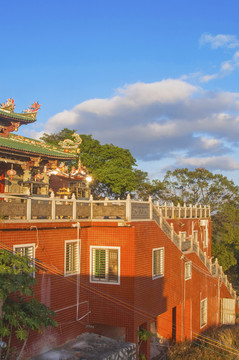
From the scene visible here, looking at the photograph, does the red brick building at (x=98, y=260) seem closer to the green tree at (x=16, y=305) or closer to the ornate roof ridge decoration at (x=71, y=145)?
the green tree at (x=16, y=305)

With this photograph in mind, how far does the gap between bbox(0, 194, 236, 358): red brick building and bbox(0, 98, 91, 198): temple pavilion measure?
4.93 metres

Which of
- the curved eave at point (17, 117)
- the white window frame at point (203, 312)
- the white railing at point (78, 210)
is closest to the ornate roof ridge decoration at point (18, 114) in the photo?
the curved eave at point (17, 117)

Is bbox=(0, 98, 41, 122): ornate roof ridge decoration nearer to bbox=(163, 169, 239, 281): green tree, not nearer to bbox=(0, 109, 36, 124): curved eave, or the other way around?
bbox=(0, 109, 36, 124): curved eave

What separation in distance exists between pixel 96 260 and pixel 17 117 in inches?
437

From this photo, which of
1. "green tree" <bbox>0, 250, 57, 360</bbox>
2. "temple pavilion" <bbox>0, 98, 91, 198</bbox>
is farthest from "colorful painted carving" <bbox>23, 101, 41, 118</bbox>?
"green tree" <bbox>0, 250, 57, 360</bbox>

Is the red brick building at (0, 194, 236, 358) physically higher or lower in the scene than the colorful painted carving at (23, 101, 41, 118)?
lower

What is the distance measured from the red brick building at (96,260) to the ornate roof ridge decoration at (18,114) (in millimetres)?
7479

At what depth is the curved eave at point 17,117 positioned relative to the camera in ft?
70.8

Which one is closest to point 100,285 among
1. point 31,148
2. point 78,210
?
point 78,210

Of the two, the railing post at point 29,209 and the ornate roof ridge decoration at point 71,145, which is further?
the ornate roof ridge decoration at point 71,145

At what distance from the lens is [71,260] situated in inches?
598

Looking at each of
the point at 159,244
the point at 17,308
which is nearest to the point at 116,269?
the point at 159,244

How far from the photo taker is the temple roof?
19953 mm

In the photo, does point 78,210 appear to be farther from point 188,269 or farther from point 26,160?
point 188,269
